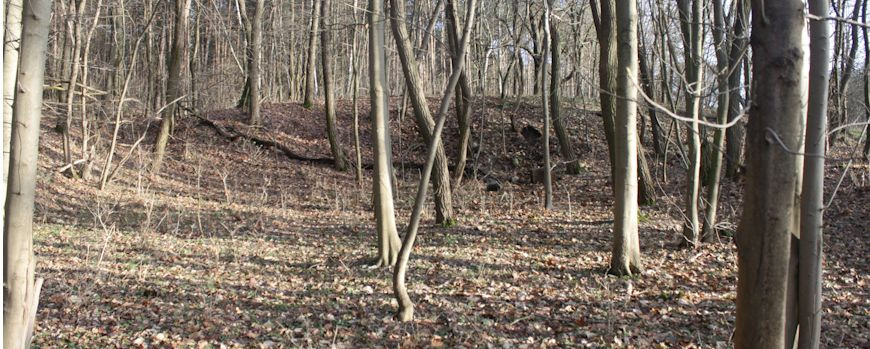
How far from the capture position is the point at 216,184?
1500cm

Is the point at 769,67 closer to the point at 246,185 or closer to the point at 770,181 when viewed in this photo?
the point at 770,181

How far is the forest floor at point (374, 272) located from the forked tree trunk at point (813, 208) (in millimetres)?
1792

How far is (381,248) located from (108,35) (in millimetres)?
25049

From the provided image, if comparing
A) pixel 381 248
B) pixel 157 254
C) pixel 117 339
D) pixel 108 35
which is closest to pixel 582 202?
pixel 381 248

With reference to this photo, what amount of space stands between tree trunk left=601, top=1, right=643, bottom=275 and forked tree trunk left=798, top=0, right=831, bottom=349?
10.00ft

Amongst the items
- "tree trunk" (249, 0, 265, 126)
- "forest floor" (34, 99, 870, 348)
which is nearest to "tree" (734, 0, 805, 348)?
"forest floor" (34, 99, 870, 348)

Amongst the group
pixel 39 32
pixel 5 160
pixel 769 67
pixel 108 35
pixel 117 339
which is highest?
pixel 108 35

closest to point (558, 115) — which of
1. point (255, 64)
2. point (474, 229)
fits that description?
point (474, 229)

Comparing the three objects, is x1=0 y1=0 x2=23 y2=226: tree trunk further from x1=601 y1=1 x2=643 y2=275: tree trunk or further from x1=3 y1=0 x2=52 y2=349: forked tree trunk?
x1=601 y1=1 x2=643 y2=275: tree trunk

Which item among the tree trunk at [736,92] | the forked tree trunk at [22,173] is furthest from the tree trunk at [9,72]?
the tree trunk at [736,92]

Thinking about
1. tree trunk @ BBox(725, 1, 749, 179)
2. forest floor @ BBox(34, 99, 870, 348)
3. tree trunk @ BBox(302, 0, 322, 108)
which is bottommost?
forest floor @ BBox(34, 99, 870, 348)

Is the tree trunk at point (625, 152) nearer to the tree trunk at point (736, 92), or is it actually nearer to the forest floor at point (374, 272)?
the forest floor at point (374, 272)

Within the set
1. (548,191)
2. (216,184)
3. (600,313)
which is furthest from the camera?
(216,184)

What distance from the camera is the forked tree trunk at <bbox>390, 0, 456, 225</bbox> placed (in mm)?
8422
